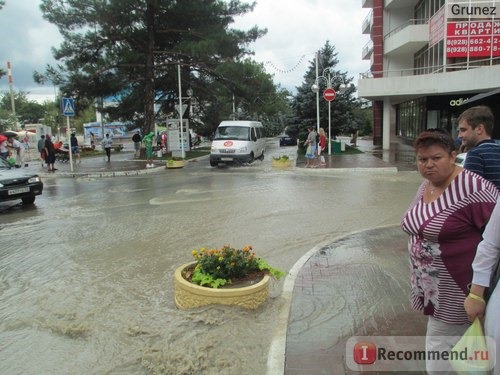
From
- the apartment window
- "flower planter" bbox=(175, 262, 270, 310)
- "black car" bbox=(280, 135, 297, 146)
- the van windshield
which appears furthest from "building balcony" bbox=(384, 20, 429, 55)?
"flower planter" bbox=(175, 262, 270, 310)

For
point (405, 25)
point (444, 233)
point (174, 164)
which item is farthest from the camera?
point (405, 25)

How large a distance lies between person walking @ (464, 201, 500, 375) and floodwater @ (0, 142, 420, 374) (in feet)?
→ 6.40

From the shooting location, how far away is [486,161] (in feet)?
11.4

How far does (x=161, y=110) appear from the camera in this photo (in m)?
35.3

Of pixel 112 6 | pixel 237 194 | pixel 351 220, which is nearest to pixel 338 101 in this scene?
pixel 112 6

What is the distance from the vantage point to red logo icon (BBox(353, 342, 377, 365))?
362cm

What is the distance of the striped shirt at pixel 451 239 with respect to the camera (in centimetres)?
261

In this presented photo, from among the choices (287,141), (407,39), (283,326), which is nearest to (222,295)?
(283,326)

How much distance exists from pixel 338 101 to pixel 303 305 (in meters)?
27.5

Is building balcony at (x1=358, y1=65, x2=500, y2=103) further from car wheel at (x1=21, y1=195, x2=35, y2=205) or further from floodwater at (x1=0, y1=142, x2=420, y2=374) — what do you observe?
car wheel at (x1=21, y1=195, x2=35, y2=205)

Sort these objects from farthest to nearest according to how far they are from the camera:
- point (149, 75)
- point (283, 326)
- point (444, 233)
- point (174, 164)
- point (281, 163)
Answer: point (149, 75) → point (174, 164) → point (281, 163) → point (283, 326) → point (444, 233)

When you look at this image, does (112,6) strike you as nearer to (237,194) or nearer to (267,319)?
(237,194)

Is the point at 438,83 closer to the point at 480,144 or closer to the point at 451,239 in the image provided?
the point at 480,144

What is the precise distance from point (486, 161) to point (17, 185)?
1172 centimetres
